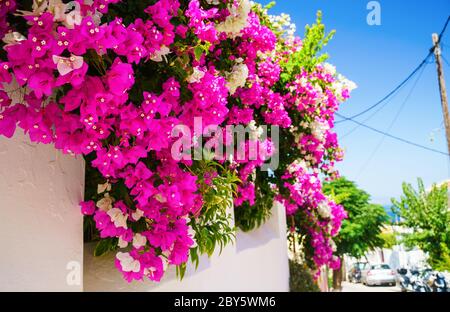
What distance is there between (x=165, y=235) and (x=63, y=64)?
940mm

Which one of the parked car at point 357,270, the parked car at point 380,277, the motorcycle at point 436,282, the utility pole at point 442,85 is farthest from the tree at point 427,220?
the parked car at point 357,270

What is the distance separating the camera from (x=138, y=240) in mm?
2039

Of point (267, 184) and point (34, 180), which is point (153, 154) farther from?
point (267, 184)

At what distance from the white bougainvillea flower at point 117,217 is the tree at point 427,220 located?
18024mm

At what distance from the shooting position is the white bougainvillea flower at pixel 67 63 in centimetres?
146

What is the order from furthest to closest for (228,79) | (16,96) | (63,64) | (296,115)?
1. (296,115)
2. (228,79)
3. (16,96)
4. (63,64)

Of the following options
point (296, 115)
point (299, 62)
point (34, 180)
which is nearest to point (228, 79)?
point (34, 180)

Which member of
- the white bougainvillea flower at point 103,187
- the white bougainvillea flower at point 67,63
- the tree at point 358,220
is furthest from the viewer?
the tree at point 358,220

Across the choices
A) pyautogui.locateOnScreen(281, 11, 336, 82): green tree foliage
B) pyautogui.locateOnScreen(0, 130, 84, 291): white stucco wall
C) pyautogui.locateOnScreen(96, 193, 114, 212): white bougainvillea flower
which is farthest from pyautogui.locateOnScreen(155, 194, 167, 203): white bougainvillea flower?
pyautogui.locateOnScreen(281, 11, 336, 82): green tree foliage

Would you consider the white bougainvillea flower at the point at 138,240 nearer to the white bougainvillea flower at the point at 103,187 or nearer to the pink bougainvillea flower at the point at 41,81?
the white bougainvillea flower at the point at 103,187

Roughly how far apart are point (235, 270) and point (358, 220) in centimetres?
1770

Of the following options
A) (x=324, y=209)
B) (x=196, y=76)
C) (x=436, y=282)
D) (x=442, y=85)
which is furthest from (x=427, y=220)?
(x=196, y=76)

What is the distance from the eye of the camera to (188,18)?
7.52 feet

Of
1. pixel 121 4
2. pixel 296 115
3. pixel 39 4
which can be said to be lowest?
pixel 39 4
